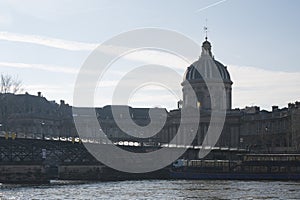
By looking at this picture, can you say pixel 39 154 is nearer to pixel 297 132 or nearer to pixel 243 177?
pixel 243 177

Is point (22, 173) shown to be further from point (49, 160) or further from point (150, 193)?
point (150, 193)

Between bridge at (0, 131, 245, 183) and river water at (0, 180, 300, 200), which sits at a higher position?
bridge at (0, 131, 245, 183)

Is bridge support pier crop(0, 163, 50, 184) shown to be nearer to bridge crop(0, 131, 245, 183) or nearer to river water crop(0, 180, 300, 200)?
bridge crop(0, 131, 245, 183)

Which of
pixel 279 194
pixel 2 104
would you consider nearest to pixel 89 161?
pixel 2 104

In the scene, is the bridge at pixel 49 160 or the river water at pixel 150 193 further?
the bridge at pixel 49 160

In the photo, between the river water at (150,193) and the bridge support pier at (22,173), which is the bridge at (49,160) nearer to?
the bridge support pier at (22,173)

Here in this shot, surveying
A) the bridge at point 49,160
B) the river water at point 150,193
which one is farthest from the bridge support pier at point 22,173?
the river water at point 150,193

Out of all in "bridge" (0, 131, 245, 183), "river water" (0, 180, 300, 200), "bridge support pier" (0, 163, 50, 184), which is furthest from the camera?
"bridge support pier" (0, 163, 50, 184)

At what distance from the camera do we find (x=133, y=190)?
292 feet

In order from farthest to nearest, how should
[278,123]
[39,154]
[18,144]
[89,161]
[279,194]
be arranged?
[278,123]
[89,161]
[39,154]
[18,144]
[279,194]

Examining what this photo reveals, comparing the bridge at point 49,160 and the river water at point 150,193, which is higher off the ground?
the bridge at point 49,160

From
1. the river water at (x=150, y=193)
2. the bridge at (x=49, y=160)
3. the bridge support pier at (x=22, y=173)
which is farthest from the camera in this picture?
the bridge support pier at (x=22, y=173)

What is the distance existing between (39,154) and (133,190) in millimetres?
34098

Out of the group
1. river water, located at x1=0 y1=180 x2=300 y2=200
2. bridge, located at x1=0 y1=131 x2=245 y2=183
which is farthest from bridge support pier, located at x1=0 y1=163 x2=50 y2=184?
river water, located at x1=0 y1=180 x2=300 y2=200
